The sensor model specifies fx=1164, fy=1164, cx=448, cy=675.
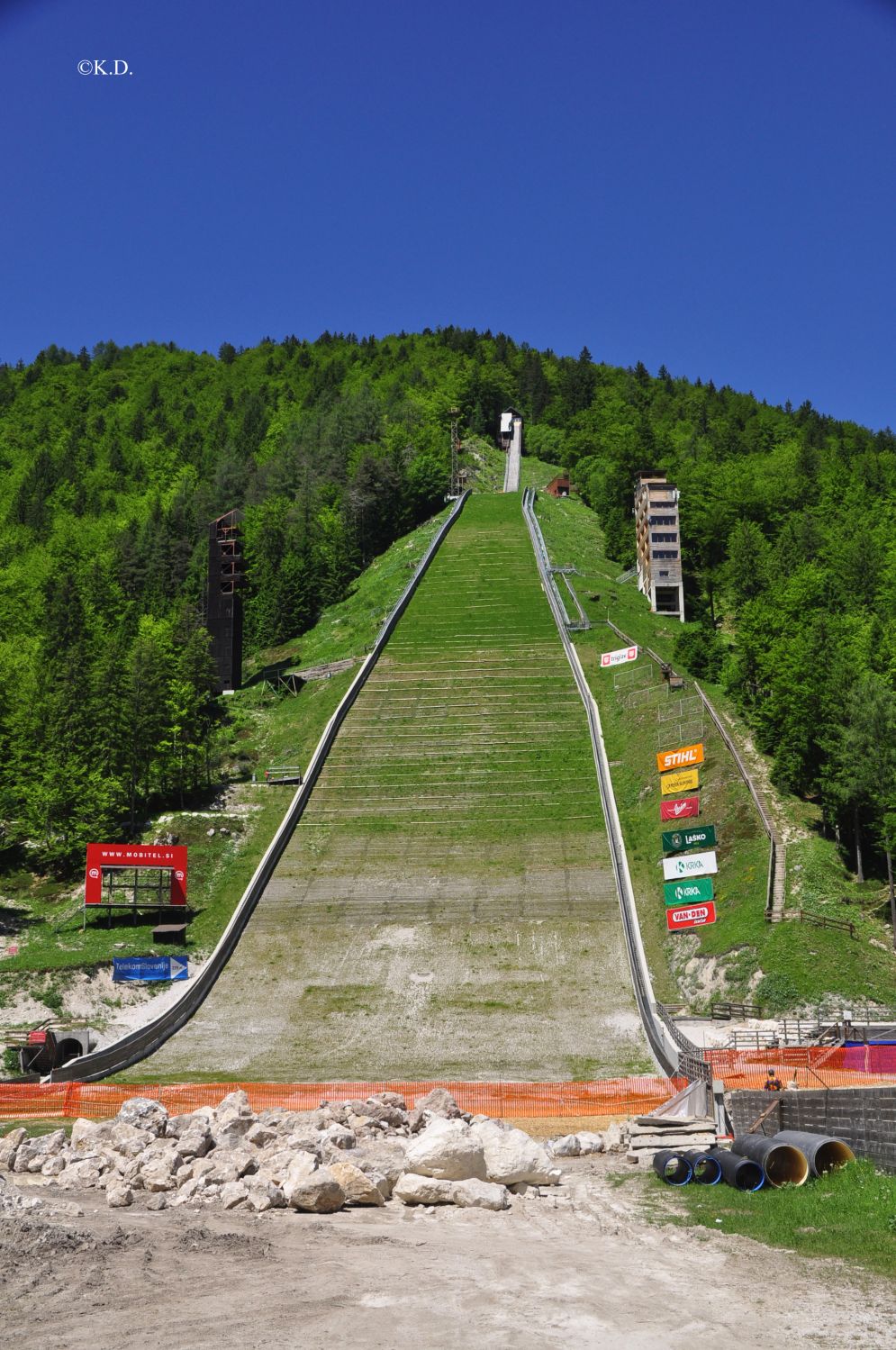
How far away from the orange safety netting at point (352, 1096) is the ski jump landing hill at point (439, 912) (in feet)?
11.5

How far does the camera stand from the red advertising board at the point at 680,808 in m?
46.8

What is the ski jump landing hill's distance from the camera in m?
33.7

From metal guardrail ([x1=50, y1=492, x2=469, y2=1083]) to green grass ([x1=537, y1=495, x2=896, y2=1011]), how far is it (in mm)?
14023

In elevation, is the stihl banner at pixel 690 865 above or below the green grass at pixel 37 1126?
above

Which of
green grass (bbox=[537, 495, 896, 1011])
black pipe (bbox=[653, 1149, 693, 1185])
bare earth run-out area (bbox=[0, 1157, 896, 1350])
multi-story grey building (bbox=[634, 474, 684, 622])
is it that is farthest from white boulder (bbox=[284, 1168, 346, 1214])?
multi-story grey building (bbox=[634, 474, 684, 622])

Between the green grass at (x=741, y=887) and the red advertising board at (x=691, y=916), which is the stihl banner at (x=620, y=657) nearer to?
the green grass at (x=741, y=887)

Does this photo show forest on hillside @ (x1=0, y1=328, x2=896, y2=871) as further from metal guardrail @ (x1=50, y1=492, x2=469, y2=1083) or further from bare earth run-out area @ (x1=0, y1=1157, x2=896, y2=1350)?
bare earth run-out area @ (x1=0, y1=1157, x2=896, y2=1350)

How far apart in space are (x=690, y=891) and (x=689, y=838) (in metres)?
3.28

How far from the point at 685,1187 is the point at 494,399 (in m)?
150

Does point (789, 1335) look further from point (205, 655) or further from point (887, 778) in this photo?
point (205, 655)

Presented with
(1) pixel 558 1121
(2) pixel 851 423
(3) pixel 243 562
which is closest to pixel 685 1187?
(1) pixel 558 1121

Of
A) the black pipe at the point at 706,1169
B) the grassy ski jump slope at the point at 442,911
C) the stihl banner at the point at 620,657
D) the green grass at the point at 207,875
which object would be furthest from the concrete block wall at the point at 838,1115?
the stihl banner at the point at 620,657

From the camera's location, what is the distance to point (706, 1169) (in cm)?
1833

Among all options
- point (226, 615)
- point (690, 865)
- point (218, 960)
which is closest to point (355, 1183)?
point (218, 960)
